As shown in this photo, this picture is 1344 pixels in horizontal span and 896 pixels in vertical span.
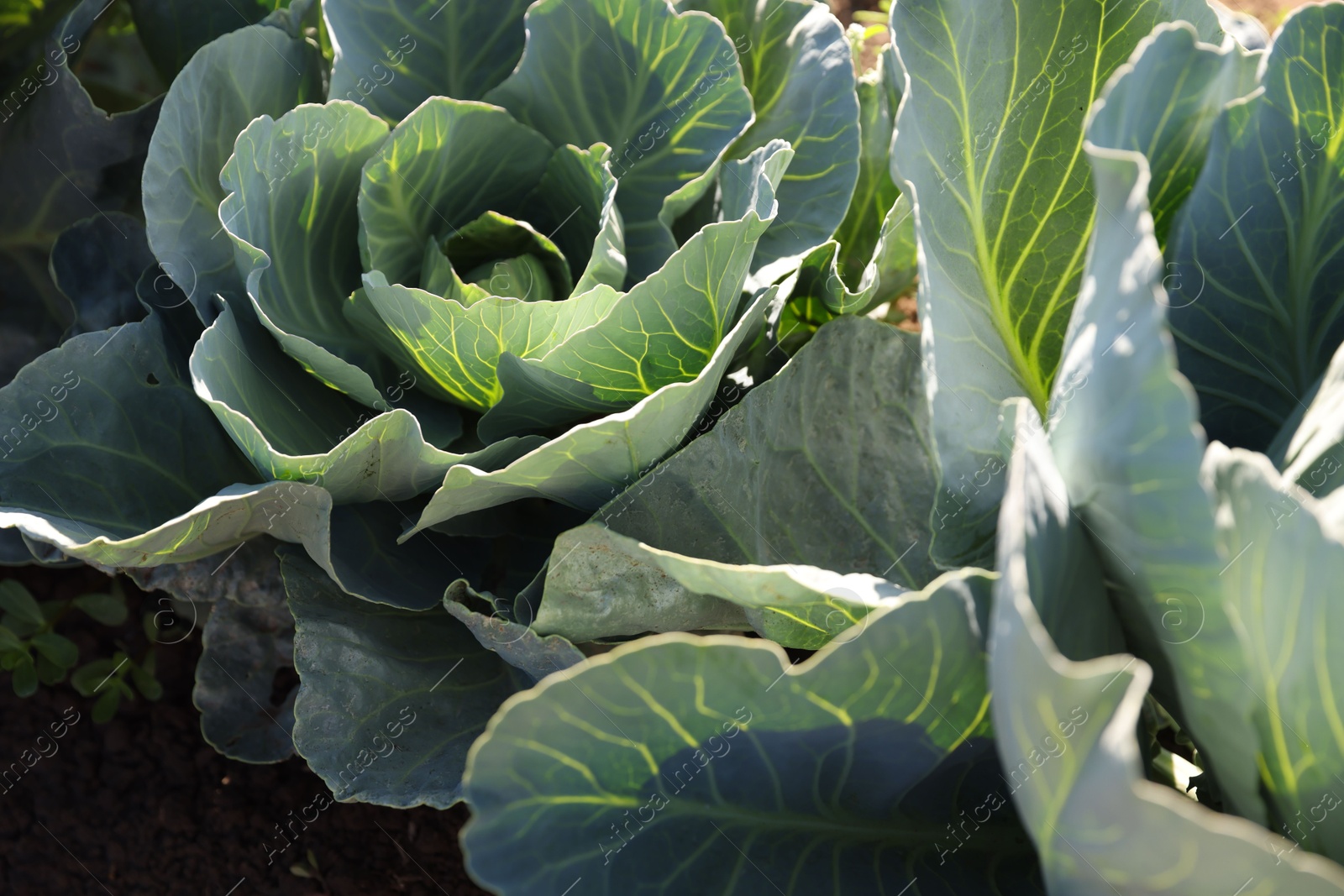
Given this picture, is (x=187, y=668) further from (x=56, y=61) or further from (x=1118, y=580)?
(x=1118, y=580)

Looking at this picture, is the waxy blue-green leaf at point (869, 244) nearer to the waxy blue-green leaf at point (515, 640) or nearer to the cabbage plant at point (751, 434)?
the cabbage plant at point (751, 434)

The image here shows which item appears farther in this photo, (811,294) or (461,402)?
(811,294)

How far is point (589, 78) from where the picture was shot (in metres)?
1.41

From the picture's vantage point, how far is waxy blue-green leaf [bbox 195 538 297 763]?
1430 mm

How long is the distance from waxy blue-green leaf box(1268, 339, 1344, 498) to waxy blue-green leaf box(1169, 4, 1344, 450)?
0.47 ft

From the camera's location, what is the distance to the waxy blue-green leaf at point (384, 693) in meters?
1.23

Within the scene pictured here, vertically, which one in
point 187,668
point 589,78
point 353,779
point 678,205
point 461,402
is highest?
point 589,78

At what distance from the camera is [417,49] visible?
1435 mm

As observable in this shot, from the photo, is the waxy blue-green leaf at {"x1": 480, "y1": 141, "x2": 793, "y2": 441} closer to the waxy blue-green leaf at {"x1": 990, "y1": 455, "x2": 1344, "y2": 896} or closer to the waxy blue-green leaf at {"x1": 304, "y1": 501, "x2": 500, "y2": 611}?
the waxy blue-green leaf at {"x1": 304, "y1": 501, "x2": 500, "y2": 611}

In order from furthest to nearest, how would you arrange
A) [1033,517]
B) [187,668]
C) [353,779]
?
1. [187,668]
2. [353,779]
3. [1033,517]

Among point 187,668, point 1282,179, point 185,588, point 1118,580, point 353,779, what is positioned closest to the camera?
point 1118,580

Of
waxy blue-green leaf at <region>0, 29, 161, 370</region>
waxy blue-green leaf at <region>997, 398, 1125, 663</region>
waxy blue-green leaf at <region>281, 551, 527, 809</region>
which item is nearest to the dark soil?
waxy blue-green leaf at <region>281, 551, 527, 809</region>

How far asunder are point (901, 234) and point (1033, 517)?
2.32 ft

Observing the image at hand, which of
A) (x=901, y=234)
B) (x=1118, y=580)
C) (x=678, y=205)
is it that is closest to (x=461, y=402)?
(x=678, y=205)
